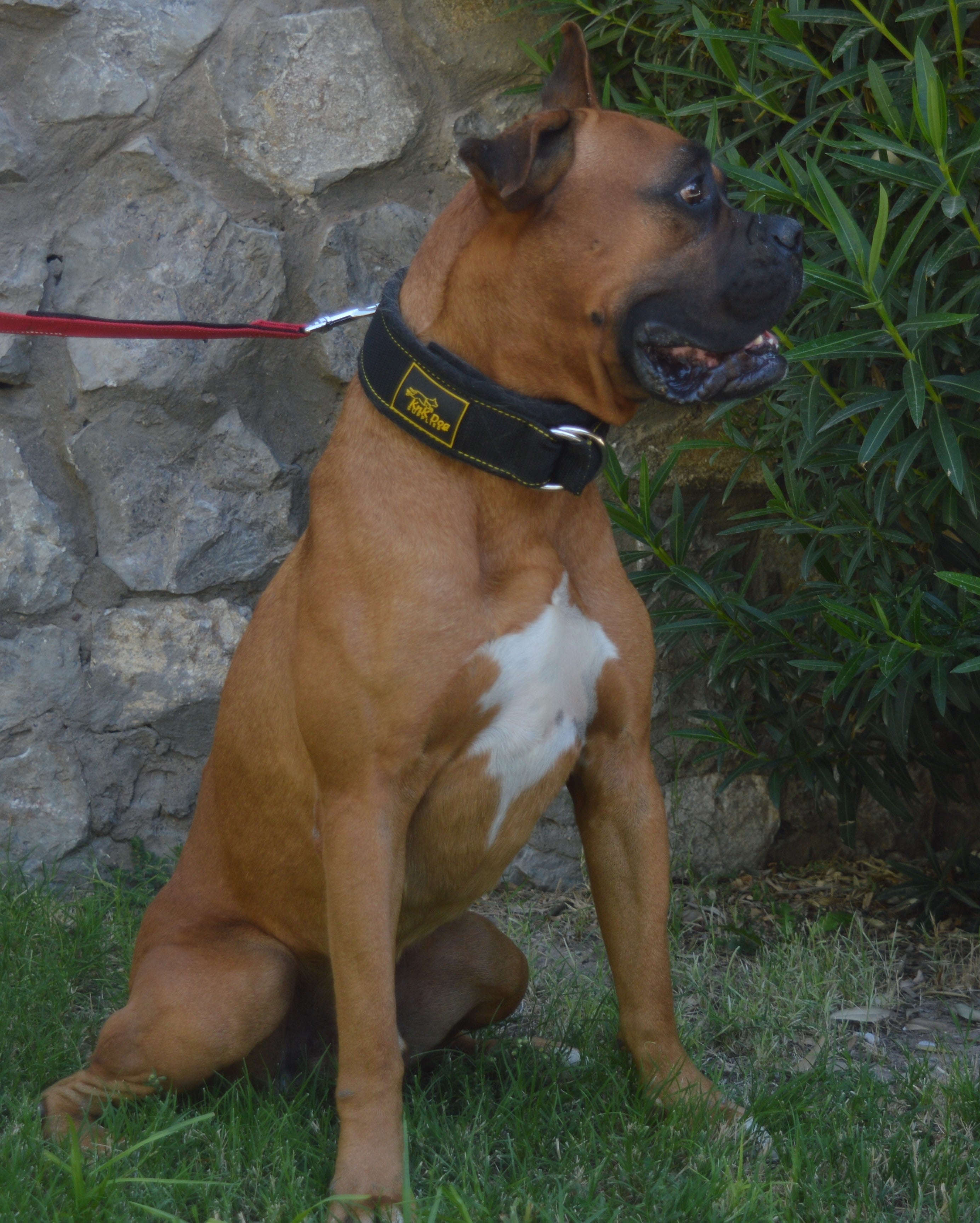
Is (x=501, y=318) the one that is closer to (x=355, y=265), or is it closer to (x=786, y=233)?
(x=786, y=233)

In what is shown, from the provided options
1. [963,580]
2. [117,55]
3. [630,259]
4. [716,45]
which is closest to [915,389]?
[963,580]

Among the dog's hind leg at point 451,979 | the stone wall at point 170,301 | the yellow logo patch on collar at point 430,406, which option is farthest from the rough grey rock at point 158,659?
the yellow logo patch on collar at point 430,406

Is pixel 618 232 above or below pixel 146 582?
above

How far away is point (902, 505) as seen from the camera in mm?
2799

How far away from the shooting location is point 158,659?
10.5 feet

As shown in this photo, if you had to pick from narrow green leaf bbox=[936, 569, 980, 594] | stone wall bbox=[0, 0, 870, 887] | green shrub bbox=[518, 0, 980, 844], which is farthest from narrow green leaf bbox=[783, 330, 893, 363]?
stone wall bbox=[0, 0, 870, 887]

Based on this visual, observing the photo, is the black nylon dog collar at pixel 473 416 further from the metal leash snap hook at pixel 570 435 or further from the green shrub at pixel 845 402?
the green shrub at pixel 845 402

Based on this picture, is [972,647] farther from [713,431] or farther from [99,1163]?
[99,1163]

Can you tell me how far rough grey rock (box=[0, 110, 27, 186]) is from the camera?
302cm

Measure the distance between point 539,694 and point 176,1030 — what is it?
2.81 ft

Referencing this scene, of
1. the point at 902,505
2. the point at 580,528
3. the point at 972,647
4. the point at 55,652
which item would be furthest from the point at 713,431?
the point at 55,652

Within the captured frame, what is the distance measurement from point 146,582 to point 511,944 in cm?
136

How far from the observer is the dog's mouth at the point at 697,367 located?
199 centimetres

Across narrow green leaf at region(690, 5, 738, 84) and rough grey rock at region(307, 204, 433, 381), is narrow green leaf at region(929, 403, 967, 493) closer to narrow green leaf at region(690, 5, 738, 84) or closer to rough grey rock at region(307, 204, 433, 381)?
narrow green leaf at region(690, 5, 738, 84)
